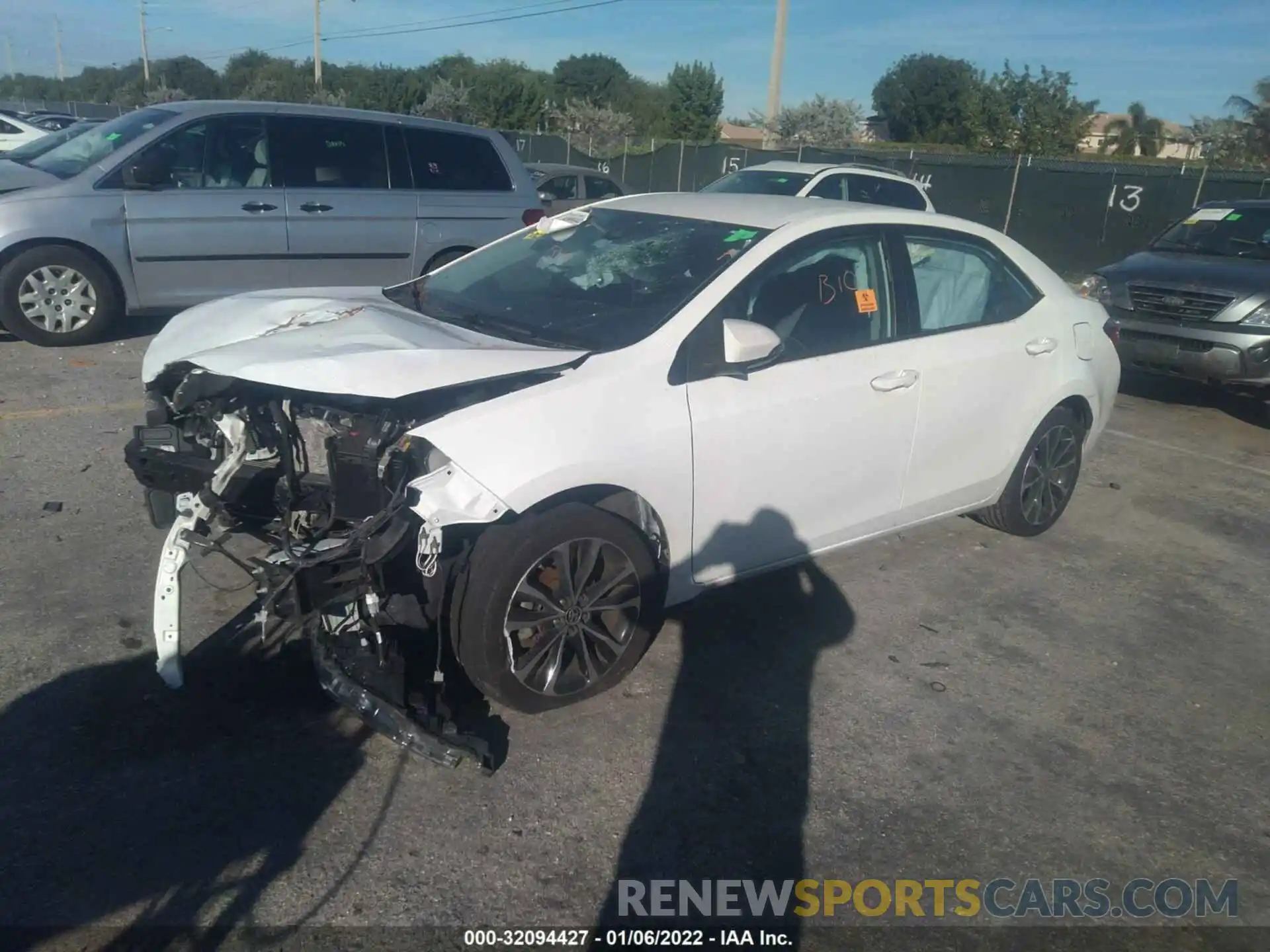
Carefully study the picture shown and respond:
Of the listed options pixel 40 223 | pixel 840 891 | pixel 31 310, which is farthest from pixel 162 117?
pixel 840 891

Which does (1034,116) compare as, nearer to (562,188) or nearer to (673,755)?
(562,188)

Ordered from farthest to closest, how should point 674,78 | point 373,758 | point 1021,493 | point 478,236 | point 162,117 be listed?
point 674,78
point 478,236
point 162,117
point 1021,493
point 373,758

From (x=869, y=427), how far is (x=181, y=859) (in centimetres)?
287

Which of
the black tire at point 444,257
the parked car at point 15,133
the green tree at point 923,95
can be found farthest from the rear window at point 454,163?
the green tree at point 923,95

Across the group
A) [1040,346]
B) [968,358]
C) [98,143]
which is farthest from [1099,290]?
[98,143]

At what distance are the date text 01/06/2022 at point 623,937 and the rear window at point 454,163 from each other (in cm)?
724

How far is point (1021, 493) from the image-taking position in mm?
5258

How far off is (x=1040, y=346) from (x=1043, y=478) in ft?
2.39

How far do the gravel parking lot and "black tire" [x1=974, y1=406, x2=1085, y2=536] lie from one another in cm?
28

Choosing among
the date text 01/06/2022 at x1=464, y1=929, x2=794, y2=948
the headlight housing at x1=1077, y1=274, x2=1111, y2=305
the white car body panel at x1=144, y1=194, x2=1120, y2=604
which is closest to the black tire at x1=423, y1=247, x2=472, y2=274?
the white car body panel at x1=144, y1=194, x2=1120, y2=604

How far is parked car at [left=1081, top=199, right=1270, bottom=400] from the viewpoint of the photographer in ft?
26.8

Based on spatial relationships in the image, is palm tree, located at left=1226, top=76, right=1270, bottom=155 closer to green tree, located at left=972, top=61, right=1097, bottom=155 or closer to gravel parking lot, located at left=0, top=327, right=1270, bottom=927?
green tree, located at left=972, top=61, right=1097, bottom=155

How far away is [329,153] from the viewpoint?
8.48 m

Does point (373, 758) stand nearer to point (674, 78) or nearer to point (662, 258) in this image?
point (662, 258)
